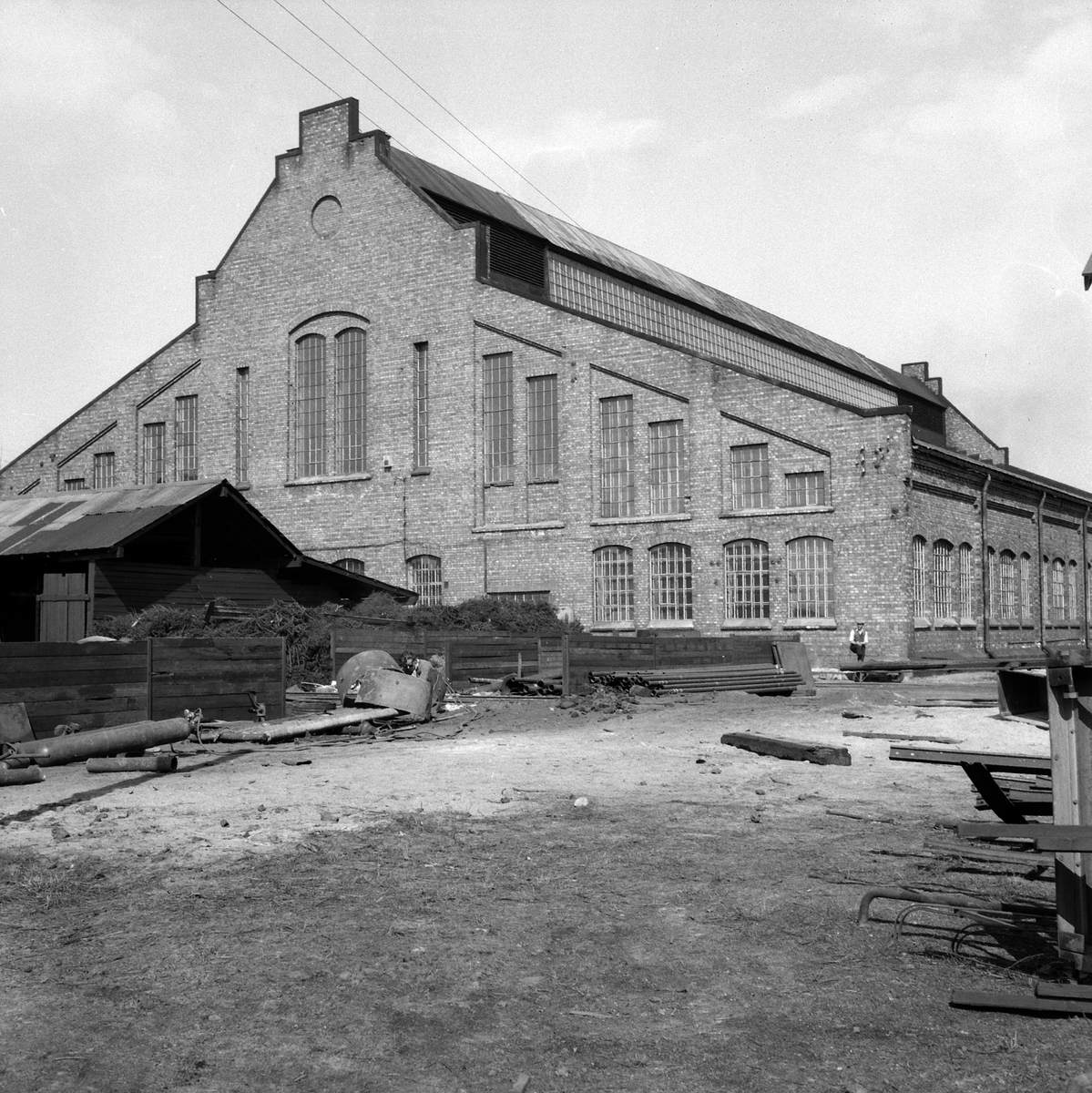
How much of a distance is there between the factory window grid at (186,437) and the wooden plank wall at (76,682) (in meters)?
23.1

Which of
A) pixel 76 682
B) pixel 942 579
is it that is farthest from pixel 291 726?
pixel 942 579

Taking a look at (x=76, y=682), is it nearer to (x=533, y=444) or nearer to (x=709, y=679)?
(x=709, y=679)

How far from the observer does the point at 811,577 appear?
96.1 feet

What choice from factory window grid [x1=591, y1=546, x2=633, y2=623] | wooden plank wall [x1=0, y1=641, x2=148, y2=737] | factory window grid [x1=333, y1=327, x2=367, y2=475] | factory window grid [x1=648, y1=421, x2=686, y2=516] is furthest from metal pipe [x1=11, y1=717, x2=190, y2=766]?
factory window grid [x1=333, y1=327, x2=367, y2=475]

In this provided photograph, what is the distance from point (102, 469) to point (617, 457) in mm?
17730

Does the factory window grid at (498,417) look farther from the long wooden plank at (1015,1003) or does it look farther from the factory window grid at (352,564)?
the long wooden plank at (1015,1003)

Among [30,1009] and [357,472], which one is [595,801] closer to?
[30,1009]

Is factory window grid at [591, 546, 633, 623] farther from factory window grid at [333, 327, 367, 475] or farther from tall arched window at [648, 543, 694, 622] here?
factory window grid at [333, 327, 367, 475]

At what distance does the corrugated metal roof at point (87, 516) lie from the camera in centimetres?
2367

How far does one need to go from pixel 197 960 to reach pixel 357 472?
30168 mm

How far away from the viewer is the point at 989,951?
5.77 m

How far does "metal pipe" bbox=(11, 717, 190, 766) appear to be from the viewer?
13016mm

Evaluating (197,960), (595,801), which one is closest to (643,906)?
(197,960)

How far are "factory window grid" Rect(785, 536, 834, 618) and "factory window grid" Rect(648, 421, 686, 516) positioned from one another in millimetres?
→ 3277
